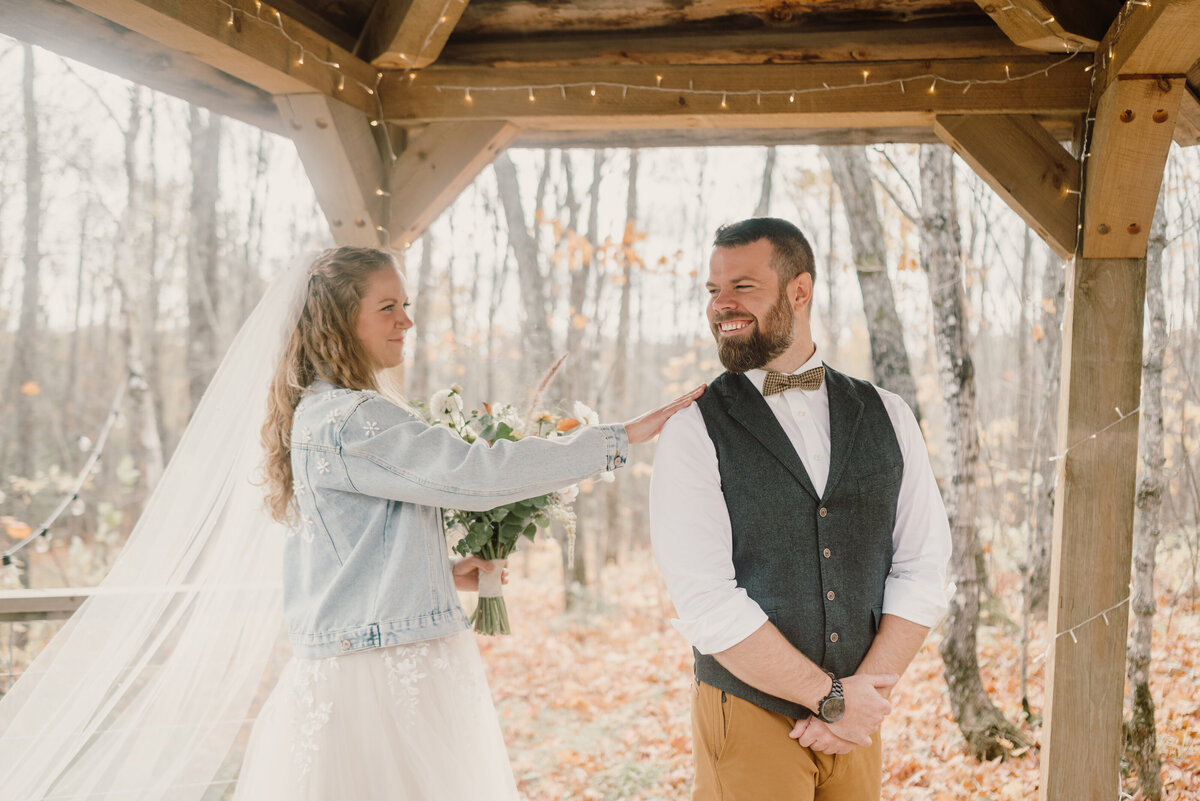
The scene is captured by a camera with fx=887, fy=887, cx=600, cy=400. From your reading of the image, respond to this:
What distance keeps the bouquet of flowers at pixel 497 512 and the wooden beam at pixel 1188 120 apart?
2.52 m

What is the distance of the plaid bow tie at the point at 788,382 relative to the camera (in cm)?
221

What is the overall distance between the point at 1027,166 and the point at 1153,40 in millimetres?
654

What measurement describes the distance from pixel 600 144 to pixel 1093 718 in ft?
10.1

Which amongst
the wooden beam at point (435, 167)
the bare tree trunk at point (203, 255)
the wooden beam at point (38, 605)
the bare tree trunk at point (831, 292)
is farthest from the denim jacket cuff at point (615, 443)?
the bare tree trunk at point (831, 292)

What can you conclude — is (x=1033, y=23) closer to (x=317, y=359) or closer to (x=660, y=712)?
(x=317, y=359)

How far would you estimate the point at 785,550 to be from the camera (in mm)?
2025

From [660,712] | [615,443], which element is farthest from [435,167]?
[660,712]

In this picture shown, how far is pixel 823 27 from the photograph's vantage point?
355 cm

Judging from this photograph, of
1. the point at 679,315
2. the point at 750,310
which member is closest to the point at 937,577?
the point at 750,310

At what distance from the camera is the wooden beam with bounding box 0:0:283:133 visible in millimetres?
2814

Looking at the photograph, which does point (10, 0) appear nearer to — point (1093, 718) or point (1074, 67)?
point (1074, 67)

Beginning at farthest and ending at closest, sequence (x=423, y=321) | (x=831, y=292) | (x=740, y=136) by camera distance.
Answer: (x=423, y=321) → (x=831, y=292) → (x=740, y=136)

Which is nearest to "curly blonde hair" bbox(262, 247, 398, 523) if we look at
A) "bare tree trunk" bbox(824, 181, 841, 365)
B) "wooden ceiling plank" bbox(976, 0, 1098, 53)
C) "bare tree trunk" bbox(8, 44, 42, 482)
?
"wooden ceiling plank" bbox(976, 0, 1098, 53)

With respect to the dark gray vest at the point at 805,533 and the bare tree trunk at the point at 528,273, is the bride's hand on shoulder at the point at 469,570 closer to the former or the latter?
the dark gray vest at the point at 805,533
